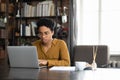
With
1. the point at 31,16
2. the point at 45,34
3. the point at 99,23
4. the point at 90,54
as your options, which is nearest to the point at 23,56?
the point at 45,34

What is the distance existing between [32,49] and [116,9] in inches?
112

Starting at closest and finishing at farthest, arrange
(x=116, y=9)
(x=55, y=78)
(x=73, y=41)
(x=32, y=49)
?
(x=55, y=78), (x=32, y=49), (x=73, y=41), (x=116, y=9)

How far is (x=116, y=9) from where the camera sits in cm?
443

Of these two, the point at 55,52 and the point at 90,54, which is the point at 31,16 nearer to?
Answer: the point at 90,54

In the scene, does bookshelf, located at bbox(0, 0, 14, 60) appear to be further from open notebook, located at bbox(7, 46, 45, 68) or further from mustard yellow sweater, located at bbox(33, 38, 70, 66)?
open notebook, located at bbox(7, 46, 45, 68)

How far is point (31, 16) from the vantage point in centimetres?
443

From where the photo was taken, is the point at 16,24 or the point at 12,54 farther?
the point at 16,24

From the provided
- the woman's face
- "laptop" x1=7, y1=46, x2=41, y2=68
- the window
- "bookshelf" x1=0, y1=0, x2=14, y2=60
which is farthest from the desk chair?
"laptop" x1=7, y1=46, x2=41, y2=68

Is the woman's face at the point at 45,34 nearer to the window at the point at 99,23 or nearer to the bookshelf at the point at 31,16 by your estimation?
the bookshelf at the point at 31,16

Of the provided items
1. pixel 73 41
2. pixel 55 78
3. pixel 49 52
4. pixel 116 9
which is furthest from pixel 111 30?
pixel 55 78

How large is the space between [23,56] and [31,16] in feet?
8.02

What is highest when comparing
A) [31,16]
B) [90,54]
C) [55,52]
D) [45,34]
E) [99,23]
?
[31,16]

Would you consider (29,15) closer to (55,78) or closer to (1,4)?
(1,4)

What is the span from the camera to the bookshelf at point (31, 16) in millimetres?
4254
